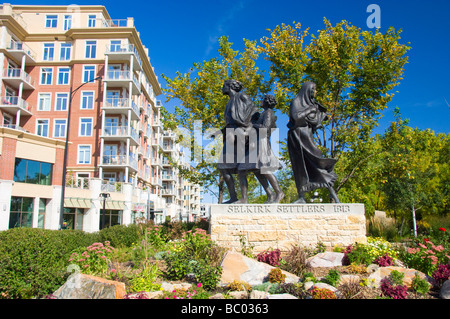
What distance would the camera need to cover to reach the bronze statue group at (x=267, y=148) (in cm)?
1001

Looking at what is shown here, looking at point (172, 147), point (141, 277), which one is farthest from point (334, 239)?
point (172, 147)

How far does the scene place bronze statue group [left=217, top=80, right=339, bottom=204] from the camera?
32.8 ft

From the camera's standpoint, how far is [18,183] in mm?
23938

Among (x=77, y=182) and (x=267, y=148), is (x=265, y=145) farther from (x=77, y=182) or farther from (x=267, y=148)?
(x=77, y=182)

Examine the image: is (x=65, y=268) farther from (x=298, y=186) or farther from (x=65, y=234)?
(x=298, y=186)

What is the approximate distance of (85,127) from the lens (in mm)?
38344

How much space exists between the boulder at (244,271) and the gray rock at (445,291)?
2582 millimetres

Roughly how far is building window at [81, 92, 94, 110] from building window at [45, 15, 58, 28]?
946 centimetres

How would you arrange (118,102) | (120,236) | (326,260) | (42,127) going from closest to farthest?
(326,260) → (120,236) → (118,102) → (42,127)

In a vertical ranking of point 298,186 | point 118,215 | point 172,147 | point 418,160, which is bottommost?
point 118,215

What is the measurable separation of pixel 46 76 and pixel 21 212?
21199mm

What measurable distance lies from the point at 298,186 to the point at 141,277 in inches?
215

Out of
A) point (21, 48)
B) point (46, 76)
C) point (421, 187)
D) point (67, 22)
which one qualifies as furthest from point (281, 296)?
point (67, 22)

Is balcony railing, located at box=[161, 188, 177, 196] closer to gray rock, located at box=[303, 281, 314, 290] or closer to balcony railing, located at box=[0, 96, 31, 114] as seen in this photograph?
balcony railing, located at box=[0, 96, 31, 114]
